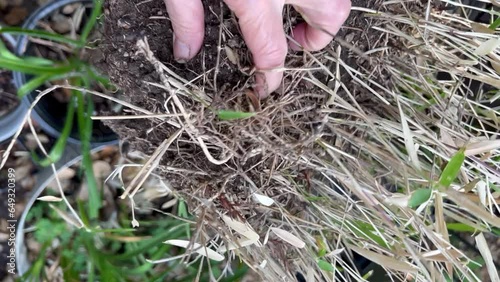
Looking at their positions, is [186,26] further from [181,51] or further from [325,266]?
[325,266]

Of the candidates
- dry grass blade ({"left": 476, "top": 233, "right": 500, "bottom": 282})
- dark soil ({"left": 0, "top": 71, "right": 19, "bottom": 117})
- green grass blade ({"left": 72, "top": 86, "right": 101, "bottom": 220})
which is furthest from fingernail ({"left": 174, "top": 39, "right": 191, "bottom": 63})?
dark soil ({"left": 0, "top": 71, "right": 19, "bottom": 117})

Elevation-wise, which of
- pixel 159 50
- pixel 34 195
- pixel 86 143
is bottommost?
pixel 34 195

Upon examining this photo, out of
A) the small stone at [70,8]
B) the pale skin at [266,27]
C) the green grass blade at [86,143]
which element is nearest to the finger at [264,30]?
the pale skin at [266,27]

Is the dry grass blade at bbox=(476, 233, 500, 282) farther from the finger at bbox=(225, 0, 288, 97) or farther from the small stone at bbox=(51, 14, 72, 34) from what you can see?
the small stone at bbox=(51, 14, 72, 34)

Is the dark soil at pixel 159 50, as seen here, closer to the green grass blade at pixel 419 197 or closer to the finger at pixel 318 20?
the finger at pixel 318 20

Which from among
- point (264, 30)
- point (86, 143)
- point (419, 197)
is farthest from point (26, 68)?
point (419, 197)
